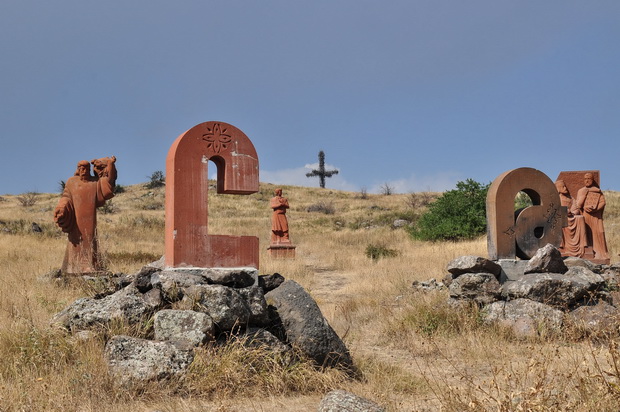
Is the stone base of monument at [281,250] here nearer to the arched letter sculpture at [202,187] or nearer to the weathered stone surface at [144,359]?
the arched letter sculpture at [202,187]

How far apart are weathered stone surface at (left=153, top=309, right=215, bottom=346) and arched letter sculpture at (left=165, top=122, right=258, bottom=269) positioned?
957 mm

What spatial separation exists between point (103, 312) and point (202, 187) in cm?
167

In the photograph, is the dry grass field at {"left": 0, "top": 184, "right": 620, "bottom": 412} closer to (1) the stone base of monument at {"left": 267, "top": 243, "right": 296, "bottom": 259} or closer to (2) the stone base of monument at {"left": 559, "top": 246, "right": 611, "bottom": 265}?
(2) the stone base of monument at {"left": 559, "top": 246, "right": 611, "bottom": 265}

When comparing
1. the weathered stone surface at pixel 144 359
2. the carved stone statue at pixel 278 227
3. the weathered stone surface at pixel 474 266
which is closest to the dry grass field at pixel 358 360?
the weathered stone surface at pixel 144 359

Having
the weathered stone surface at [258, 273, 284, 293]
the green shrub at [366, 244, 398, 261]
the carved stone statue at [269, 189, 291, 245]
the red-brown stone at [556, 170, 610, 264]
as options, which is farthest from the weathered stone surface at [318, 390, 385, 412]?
the carved stone statue at [269, 189, 291, 245]

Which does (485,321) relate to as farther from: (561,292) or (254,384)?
(254,384)

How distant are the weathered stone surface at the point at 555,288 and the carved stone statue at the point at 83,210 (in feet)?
23.4

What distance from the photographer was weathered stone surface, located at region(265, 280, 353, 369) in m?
4.66

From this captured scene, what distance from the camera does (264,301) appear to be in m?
4.93

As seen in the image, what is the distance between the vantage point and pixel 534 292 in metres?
6.84

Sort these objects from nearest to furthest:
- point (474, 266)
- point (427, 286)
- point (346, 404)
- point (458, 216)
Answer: point (346, 404)
point (474, 266)
point (427, 286)
point (458, 216)

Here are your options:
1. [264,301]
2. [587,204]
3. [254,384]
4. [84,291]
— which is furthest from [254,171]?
[587,204]

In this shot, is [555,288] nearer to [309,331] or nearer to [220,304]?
[309,331]

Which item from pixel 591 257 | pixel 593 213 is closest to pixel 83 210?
pixel 591 257
